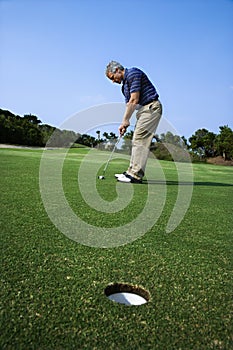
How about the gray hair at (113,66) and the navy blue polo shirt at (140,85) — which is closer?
the navy blue polo shirt at (140,85)

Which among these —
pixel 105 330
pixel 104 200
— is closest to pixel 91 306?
pixel 105 330

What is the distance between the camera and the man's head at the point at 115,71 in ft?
16.0

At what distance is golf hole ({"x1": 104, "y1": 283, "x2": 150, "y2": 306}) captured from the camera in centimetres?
132

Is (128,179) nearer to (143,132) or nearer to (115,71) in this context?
(143,132)

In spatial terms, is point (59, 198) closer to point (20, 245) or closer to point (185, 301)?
point (20, 245)

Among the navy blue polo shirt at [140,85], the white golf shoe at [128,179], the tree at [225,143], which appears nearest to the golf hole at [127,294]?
the white golf shoe at [128,179]

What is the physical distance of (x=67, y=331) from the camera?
1046 millimetres

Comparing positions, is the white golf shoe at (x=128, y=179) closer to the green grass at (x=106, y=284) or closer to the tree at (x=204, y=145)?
the green grass at (x=106, y=284)

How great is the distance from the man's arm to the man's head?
0.41m

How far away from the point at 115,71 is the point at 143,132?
1065mm

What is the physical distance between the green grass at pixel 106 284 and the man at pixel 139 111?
8.75ft

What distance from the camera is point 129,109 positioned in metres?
4.76

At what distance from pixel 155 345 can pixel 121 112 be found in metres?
4.33

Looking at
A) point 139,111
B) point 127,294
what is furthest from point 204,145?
point 127,294
